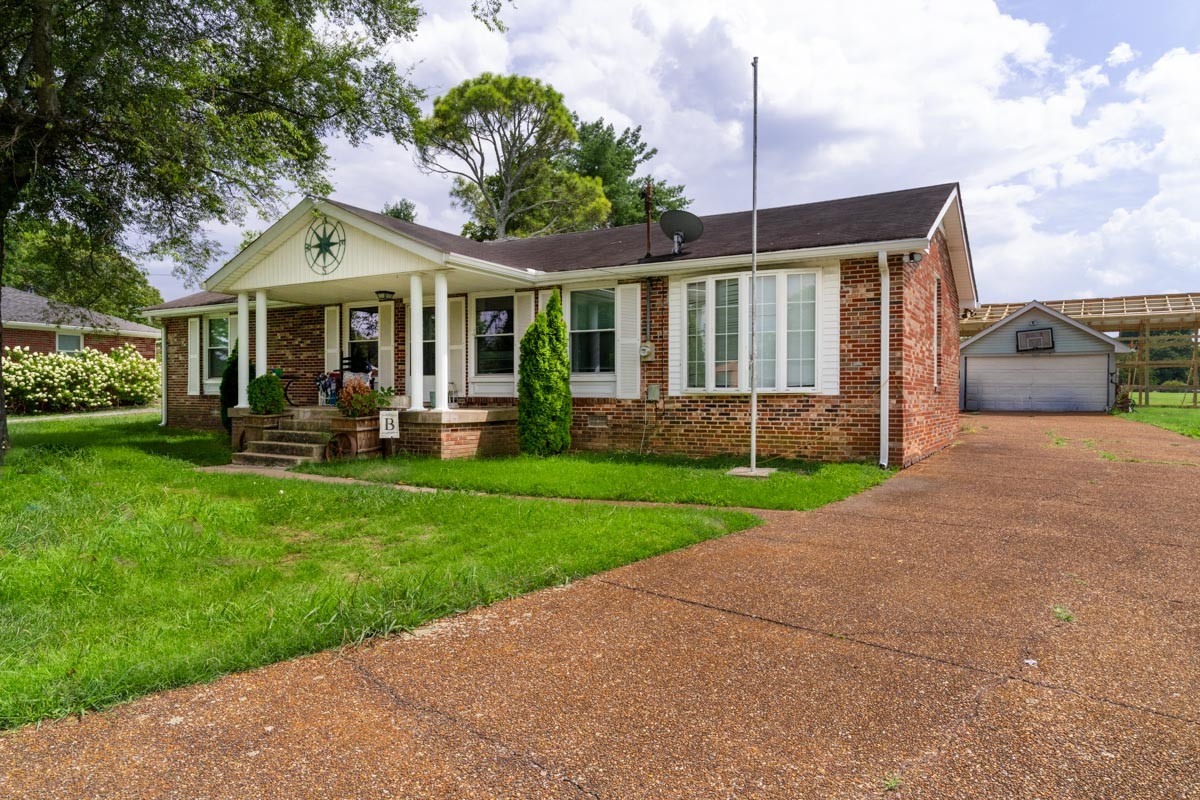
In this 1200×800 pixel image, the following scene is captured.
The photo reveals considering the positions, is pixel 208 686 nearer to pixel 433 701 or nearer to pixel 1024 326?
pixel 433 701

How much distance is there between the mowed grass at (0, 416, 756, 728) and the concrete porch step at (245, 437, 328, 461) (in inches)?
97.6

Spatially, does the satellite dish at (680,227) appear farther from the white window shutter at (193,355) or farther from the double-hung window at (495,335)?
the white window shutter at (193,355)

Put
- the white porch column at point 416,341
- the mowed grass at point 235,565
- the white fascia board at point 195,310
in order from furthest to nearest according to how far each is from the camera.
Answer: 1. the white fascia board at point 195,310
2. the white porch column at point 416,341
3. the mowed grass at point 235,565

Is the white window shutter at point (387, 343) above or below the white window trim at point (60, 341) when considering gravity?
below

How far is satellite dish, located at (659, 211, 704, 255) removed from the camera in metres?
11.3

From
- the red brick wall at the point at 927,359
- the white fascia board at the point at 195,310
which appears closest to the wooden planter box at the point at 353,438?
the white fascia board at the point at 195,310

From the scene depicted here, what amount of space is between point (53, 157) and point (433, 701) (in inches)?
463

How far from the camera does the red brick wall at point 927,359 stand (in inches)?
391

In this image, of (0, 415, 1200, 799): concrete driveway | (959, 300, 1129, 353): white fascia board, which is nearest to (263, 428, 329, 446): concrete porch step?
(0, 415, 1200, 799): concrete driveway

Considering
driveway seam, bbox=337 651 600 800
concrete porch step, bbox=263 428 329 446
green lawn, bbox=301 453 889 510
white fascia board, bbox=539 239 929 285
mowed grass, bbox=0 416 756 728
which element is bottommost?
driveway seam, bbox=337 651 600 800

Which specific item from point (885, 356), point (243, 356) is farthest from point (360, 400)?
point (885, 356)

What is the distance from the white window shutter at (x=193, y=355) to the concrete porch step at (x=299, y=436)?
7102mm

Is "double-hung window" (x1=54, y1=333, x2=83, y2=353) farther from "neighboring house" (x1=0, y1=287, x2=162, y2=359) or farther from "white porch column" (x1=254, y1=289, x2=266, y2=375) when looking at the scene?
"white porch column" (x1=254, y1=289, x2=266, y2=375)

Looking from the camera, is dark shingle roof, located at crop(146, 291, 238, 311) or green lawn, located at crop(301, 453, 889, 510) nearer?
green lawn, located at crop(301, 453, 889, 510)
